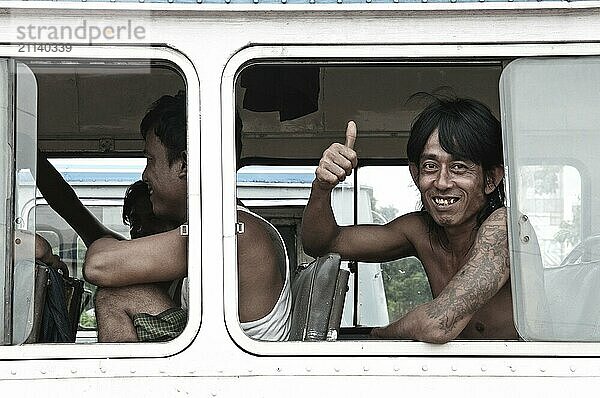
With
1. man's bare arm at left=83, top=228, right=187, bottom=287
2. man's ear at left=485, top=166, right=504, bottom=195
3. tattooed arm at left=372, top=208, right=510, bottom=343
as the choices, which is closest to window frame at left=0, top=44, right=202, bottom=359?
man's bare arm at left=83, top=228, right=187, bottom=287

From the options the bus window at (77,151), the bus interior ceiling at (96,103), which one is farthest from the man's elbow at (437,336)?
the bus interior ceiling at (96,103)

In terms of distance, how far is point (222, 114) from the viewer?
2.64 m

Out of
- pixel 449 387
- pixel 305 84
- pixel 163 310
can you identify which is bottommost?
pixel 449 387

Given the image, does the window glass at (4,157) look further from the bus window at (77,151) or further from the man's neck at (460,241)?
the man's neck at (460,241)

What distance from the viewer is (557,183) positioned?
107 inches

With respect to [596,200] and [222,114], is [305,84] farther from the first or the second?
[596,200]

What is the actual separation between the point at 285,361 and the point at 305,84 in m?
1.11

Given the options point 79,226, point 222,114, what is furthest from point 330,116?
point 222,114

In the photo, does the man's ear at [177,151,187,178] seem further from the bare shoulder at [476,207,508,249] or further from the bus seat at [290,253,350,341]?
the bare shoulder at [476,207,508,249]

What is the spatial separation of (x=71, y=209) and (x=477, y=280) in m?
1.79

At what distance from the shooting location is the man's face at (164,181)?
112 inches

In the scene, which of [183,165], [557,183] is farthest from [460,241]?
[183,165]

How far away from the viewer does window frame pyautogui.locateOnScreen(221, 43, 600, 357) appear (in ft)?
8.55

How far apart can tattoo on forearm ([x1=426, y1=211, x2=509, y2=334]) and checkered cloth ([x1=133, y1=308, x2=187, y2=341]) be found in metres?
0.69
